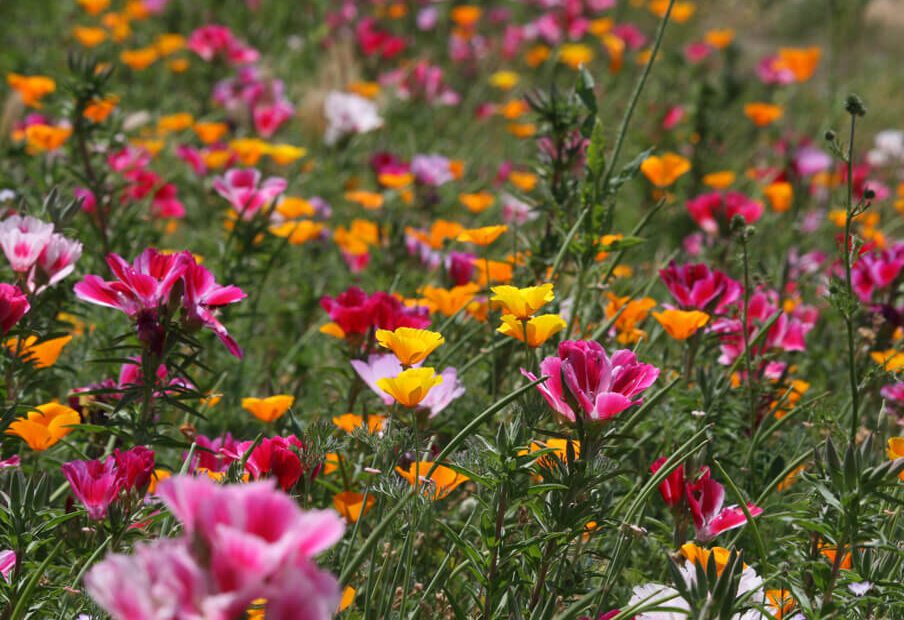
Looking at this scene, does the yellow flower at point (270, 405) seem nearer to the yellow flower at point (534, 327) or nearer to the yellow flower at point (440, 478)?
the yellow flower at point (440, 478)

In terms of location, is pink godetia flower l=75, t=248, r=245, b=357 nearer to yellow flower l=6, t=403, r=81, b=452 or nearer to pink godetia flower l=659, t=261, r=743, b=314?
yellow flower l=6, t=403, r=81, b=452

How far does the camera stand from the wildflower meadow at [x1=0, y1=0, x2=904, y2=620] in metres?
1.35

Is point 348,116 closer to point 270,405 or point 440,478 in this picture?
point 270,405

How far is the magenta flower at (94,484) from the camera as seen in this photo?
4.61 feet

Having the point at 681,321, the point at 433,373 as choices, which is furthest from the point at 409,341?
the point at 681,321

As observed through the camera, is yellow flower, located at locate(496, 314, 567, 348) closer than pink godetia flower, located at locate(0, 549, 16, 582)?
No

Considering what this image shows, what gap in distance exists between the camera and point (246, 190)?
2621 mm

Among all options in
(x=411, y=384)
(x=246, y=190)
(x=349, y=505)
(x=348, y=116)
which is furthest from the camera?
(x=348, y=116)

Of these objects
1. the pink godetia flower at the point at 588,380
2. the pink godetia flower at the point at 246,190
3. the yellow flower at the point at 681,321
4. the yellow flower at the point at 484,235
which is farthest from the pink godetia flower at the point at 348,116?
the pink godetia flower at the point at 588,380

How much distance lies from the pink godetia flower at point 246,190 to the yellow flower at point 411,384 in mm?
1320

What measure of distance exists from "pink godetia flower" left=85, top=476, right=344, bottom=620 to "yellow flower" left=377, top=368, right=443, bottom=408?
0.62m

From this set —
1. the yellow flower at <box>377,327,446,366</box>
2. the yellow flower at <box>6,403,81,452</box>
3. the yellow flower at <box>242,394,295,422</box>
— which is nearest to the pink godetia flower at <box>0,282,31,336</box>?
the yellow flower at <box>6,403,81,452</box>

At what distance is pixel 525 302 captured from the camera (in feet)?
4.96

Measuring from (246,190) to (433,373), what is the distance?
1415mm
